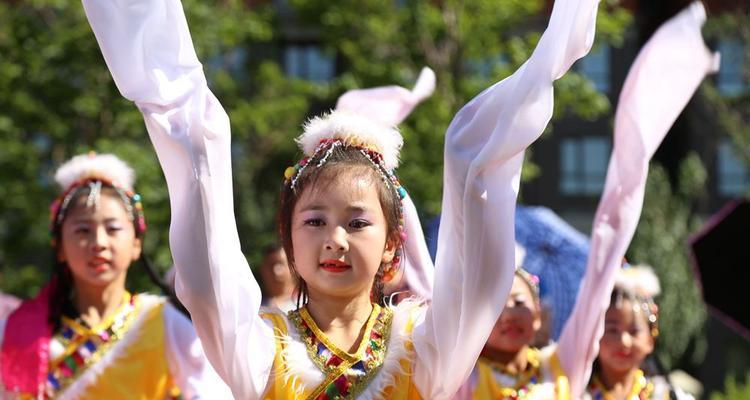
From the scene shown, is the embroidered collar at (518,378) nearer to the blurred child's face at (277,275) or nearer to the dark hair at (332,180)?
the dark hair at (332,180)

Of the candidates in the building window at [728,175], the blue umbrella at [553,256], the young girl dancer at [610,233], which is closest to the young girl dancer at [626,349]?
the young girl dancer at [610,233]

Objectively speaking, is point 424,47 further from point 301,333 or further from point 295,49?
point 295,49

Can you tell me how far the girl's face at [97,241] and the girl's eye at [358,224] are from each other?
5.17 feet

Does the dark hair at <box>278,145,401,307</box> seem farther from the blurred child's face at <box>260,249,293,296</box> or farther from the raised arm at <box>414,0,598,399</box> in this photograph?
the blurred child's face at <box>260,249,293,296</box>

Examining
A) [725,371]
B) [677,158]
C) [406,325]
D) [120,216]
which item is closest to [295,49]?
[677,158]

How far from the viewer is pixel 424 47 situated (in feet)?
38.5

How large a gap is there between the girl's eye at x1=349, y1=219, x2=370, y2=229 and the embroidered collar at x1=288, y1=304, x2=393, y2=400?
0.25 meters

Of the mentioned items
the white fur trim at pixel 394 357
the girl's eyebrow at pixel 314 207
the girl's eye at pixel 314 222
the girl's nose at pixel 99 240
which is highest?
the girl's nose at pixel 99 240

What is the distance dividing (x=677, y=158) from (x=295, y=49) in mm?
8545

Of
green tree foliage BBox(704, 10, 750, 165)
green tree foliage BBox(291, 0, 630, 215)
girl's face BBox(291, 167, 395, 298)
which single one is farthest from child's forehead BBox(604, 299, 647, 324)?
green tree foliage BBox(704, 10, 750, 165)

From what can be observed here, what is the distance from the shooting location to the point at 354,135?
10.7ft

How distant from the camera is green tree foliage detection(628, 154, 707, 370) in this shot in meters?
14.7

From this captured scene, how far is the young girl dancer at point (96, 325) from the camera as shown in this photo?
441cm

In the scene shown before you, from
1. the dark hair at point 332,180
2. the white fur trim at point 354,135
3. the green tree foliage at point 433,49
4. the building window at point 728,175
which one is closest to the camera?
the dark hair at point 332,180
